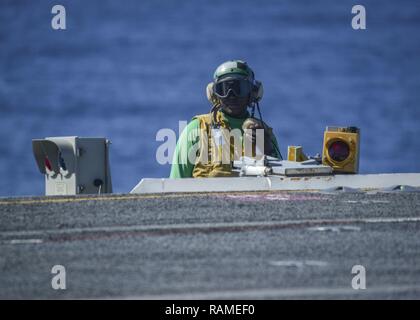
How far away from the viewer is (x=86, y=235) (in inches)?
377

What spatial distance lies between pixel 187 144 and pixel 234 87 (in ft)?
2.79

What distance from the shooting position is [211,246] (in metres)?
9.12

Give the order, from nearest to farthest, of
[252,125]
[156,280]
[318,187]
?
[156,280] → [318,187] → [252,125]

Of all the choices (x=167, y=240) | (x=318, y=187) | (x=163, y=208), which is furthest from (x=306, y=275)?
(x=318, y=187)

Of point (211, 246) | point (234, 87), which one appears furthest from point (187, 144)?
point (211, 246)

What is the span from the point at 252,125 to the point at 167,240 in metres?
5.81

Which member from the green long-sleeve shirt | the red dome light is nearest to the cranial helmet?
the green long-sleeve shirt

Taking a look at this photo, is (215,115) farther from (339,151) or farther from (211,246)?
(211,246)

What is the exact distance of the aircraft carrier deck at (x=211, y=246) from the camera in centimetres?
788

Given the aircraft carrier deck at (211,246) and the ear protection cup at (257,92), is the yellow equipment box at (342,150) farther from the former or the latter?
the aircraft carrier deck at (211,246)

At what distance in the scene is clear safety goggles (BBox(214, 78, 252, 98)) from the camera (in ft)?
51.0

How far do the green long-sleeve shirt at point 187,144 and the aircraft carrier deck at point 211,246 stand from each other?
11.2 feet

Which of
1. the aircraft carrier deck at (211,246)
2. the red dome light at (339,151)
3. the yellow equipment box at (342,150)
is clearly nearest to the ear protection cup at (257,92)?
the yellow equipment box at (342,150)
